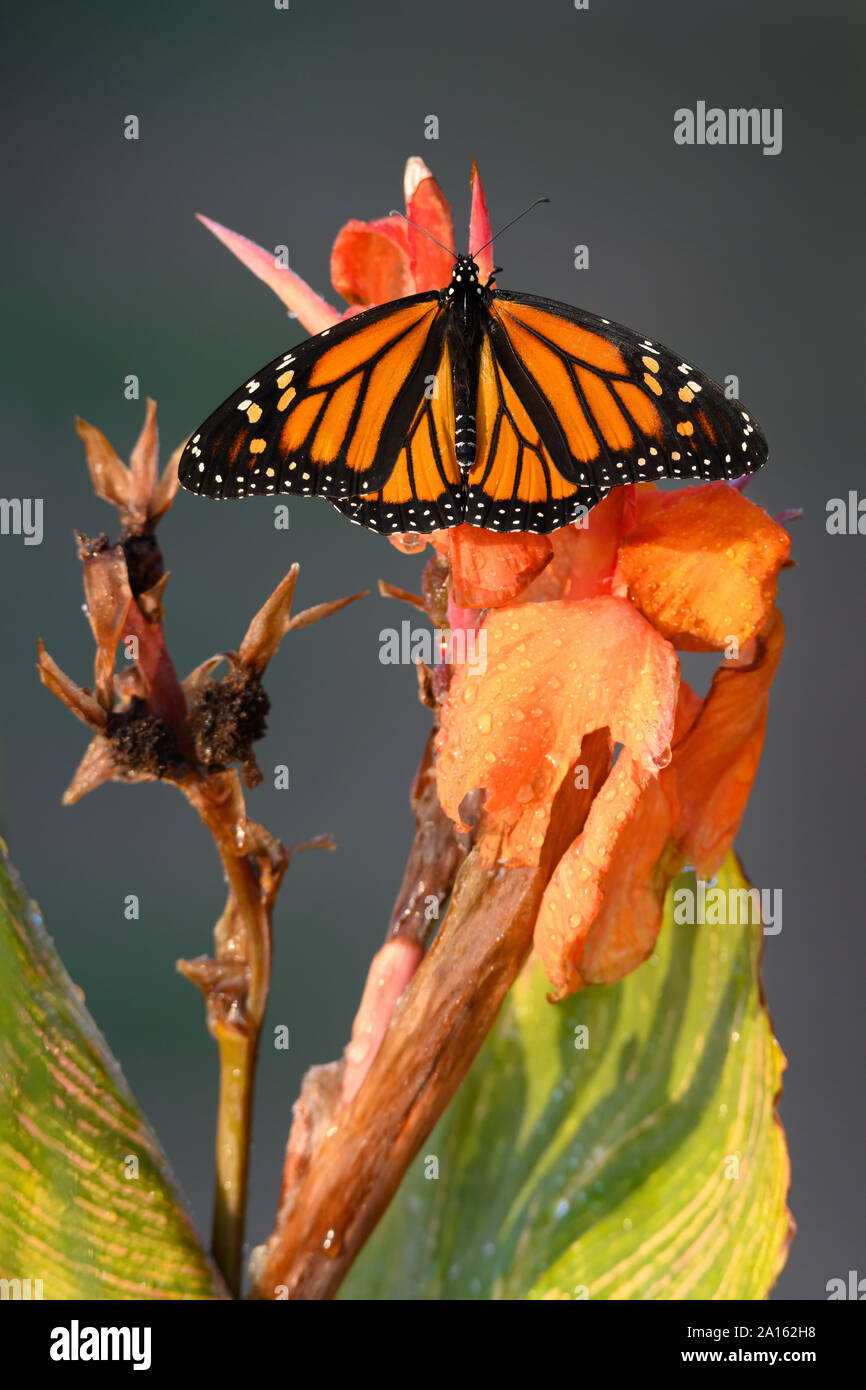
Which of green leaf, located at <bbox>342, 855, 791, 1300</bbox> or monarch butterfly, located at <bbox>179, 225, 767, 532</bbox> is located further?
green leaf, located at <bbox>342, 855, 791, 1300</bbox>

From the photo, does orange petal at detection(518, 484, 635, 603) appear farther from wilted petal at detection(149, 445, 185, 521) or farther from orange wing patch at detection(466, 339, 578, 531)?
wilted petal at detection(149, 445, 185, 521)

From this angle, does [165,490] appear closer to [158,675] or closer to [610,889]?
[158,675]

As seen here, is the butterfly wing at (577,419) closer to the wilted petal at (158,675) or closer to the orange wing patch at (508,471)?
the orange wing patch at (508,471)

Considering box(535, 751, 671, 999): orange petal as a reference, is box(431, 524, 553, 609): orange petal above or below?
above

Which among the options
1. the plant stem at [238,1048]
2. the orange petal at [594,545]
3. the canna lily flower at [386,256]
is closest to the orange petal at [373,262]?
the canna lily flower at [386,256]

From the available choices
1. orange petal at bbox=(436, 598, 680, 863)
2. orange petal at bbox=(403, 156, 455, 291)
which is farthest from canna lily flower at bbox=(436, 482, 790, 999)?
orange petal at bbox=(403, 156, 455, 291)

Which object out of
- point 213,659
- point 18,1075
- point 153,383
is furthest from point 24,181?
point 18,1075
